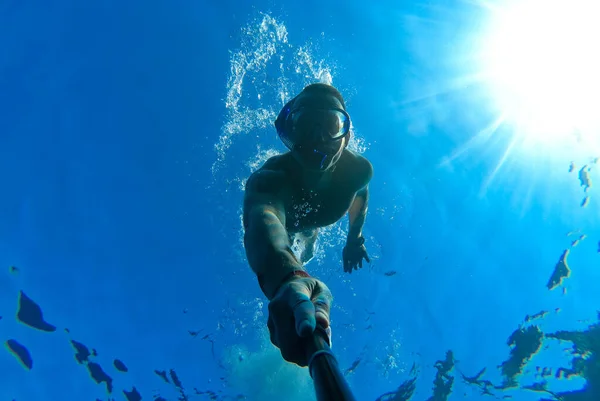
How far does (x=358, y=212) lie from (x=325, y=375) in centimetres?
535

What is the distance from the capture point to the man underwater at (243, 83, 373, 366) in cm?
146

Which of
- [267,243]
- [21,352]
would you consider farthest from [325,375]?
[21,352]

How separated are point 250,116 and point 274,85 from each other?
1290 mm

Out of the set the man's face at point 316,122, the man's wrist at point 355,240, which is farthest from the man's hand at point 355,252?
the man's face at point 316,122

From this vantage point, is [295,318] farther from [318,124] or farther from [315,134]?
[318,124]

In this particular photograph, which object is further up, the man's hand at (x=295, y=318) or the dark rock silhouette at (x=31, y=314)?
the dark rock silhouette at (x=31, y=314)

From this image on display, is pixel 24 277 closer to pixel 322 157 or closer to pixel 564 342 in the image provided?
pixel 322 157

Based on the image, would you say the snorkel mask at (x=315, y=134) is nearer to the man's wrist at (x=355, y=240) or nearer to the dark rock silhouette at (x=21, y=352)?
the man's wrist at (x=355, y=240)

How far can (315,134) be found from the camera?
4012mm

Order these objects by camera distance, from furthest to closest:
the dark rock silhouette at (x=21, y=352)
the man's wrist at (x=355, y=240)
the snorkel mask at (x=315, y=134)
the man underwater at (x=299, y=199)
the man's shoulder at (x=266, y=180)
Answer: the dark rock silhouette at (x=21, y=352) → the man's wrist at (x=355, y=240) → the snorkel mask at (x=315, y=134) → the man's shoulder at (x=266, y=180) → the man underwater at (x=299, y=199)

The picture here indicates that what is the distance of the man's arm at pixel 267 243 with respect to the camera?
192 centimetres

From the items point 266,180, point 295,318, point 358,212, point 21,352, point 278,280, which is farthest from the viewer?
point 21,352

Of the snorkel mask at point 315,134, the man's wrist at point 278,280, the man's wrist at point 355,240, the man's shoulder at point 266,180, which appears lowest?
the man's wrist at point 278,280

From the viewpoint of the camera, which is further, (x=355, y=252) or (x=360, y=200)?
(x=355, y=252)
